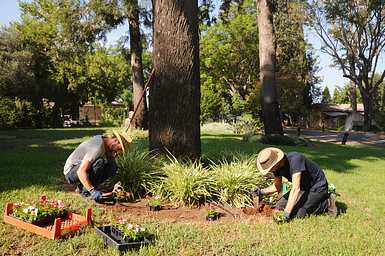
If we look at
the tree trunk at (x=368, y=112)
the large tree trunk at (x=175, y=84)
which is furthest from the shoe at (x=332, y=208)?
the tree trunk at (x=368, y=112)

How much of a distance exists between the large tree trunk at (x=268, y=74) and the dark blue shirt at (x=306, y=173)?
11400mm

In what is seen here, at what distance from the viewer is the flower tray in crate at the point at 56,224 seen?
4293mm

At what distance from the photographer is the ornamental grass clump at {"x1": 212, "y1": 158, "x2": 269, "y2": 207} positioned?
237 inches

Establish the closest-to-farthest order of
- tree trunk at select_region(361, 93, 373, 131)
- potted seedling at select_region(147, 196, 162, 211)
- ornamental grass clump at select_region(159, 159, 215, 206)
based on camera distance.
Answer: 1. potted seedling at select_region(147, 196, 162, 211)
2. ornamental grass clump at select_region(159, 159, 215, 206)
3. tree trunk at select_region(361, 93, 373, 131)

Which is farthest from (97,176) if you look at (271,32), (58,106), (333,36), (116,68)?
(116,68)

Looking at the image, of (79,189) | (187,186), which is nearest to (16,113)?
(79,189)

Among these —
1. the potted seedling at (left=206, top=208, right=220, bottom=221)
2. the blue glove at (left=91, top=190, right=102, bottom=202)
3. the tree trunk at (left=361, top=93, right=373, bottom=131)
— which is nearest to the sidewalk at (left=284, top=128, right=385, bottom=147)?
the tree trunk at (left=361, top=93, right=373, bottom=131)

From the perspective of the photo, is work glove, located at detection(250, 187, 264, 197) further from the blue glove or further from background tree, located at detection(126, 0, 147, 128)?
background tree, located at detection(126, 0, 147, 128)

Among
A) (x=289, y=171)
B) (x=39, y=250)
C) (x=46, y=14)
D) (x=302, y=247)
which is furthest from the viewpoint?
(x=46, y=14)

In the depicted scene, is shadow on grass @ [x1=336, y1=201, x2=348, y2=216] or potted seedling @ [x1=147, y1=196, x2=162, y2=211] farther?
shadow on grass @ [x1=336, y1=201, x2=348, y2=216]

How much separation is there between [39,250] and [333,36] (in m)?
39.3

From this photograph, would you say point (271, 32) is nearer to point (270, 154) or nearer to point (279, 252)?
point (270, 154)

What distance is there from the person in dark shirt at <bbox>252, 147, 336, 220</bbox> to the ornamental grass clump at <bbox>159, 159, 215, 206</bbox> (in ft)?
2.22

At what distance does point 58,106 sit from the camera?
37.2m
